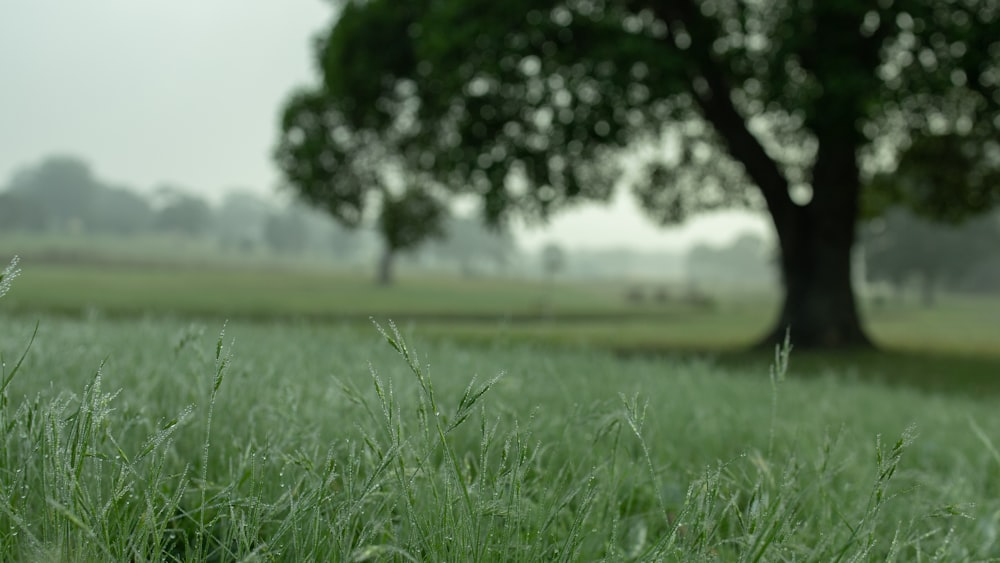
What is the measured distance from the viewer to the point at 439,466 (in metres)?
2.41

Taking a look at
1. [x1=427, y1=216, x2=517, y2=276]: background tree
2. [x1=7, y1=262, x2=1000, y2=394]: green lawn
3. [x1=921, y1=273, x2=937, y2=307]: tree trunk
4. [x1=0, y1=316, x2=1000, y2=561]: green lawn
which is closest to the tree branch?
[x1=7, y1=262, x2=1000, y2=394]: green lawn

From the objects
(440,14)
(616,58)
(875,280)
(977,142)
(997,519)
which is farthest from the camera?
(875,280)

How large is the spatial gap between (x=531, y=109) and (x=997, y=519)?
14.4 m

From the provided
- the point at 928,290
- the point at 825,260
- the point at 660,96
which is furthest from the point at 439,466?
the point at 928,290

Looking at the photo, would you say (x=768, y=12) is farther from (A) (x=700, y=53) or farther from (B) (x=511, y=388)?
(B) (x=511, y=388)

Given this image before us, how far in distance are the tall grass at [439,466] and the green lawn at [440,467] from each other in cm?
1

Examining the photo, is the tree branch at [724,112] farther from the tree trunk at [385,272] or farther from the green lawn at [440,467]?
the tree trunk at [385,272]

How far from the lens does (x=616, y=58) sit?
1502 cm

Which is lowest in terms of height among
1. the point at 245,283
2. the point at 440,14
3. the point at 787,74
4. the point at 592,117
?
the point at 245,283

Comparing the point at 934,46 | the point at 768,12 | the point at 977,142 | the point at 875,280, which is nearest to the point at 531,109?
the point at 768,12

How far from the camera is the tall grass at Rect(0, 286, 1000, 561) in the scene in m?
1.35

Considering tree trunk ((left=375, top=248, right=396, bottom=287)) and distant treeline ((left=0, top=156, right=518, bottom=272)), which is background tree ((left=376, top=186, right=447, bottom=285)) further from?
distant treeline ((left=0, top=156, right=518, bottom=272))

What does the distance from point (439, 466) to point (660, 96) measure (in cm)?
1402

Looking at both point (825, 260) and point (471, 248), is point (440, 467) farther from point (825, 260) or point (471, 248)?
point (471, 248)
